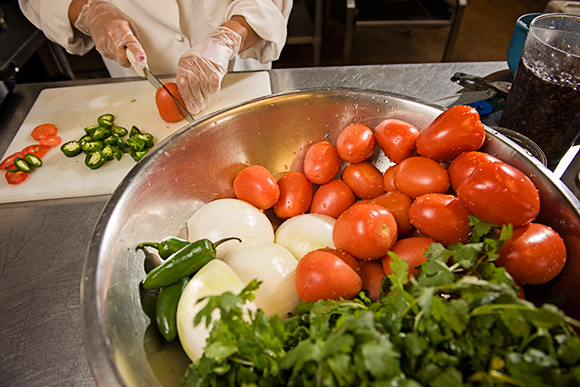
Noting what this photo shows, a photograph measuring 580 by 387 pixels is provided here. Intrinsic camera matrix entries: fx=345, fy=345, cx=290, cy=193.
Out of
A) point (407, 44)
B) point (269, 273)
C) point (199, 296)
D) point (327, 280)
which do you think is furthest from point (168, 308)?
point (407, 44)

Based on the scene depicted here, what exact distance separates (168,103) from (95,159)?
34 centimetres

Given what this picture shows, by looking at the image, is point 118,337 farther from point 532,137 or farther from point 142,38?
point 142,38

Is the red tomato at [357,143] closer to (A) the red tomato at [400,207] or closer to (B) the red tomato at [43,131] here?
(A) the red tomato at [400,207]

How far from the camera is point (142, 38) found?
1628mm

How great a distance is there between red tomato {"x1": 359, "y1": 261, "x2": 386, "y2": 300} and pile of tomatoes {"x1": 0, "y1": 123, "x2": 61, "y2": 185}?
3.91ft

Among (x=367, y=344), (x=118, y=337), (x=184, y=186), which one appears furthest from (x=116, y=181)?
(x=367, y=344)

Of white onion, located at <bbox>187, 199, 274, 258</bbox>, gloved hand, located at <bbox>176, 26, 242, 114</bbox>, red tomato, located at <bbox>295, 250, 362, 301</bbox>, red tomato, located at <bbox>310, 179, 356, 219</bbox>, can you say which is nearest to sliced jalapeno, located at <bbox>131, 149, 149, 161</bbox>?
gloved hand, located at <bbox>176, 26, 242, 114</bbox>

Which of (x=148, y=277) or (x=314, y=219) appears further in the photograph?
(x=314, y=219)

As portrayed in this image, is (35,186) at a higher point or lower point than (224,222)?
lower

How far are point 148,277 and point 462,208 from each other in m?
0.67

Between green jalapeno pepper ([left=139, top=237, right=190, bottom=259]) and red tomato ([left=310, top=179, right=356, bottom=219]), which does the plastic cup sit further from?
green jalapeno pepper ([left=139, top=237, right=190, bottom=259])

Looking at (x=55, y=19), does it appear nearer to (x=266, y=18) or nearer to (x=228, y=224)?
(x=266, y=18)

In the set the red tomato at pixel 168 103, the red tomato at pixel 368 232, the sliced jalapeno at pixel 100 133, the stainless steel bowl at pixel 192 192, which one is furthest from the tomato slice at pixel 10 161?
the red tomato at pixel 368 232

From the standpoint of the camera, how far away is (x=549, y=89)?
3.07ft
